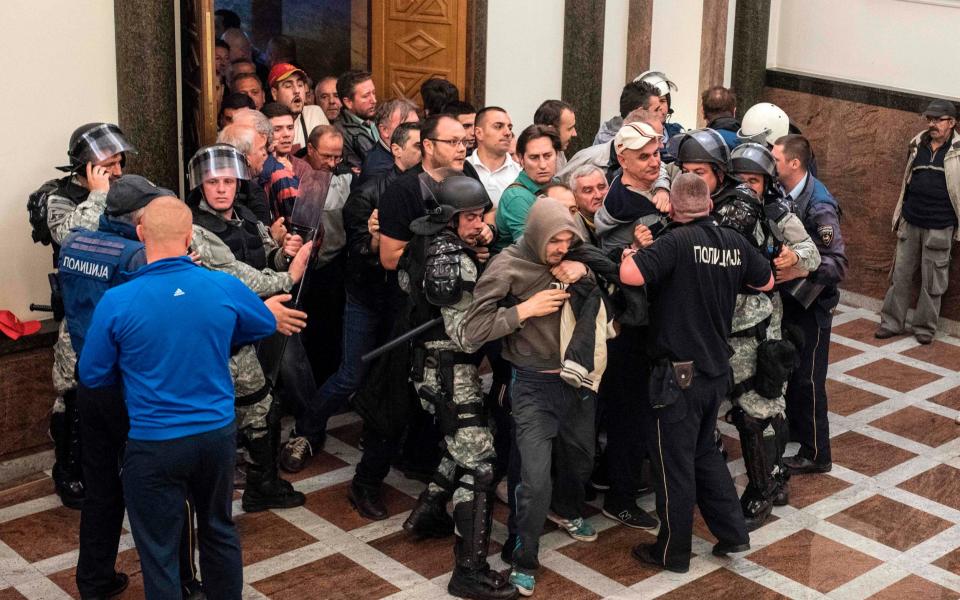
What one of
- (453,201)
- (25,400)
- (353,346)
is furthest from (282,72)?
(453,201)

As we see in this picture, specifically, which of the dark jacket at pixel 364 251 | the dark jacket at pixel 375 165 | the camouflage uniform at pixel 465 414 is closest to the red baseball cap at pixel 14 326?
the dark jacket at pixel 364 251

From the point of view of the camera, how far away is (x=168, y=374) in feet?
15.3

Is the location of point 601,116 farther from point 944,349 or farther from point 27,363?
point 27,363

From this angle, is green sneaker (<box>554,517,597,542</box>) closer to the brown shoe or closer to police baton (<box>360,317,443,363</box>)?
police baton (<box>360,317,443,363</box>)

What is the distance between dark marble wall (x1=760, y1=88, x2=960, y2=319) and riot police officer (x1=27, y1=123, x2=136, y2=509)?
6.07 metres

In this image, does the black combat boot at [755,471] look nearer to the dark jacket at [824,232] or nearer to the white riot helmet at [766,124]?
the dark jacket at [824,232]

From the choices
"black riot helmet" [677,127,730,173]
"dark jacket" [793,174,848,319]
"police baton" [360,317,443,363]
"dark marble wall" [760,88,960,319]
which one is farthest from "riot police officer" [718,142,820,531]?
"dark marble wall" [760,88,960,319]

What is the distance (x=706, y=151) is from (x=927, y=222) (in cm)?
394

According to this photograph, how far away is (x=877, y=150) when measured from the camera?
10.2 m

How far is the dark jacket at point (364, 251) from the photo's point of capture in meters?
6.61

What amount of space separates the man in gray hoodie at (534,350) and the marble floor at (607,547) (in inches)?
16.7

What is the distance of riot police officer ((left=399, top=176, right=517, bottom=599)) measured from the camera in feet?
18.5

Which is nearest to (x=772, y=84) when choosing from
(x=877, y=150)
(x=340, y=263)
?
(x=877, y=150)

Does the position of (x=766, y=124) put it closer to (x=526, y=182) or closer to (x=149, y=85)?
(x=526, y=182)
